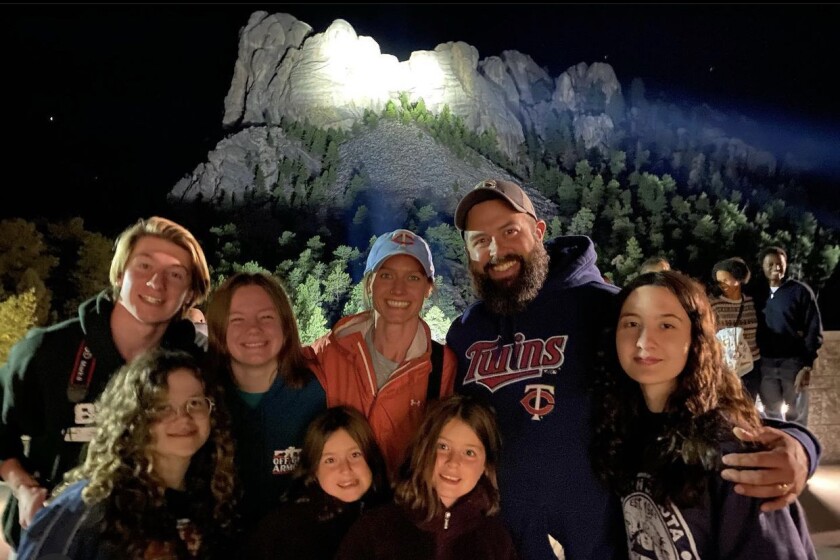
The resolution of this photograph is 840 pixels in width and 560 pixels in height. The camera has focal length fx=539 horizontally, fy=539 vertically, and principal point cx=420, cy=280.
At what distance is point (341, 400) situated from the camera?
251 centimetres

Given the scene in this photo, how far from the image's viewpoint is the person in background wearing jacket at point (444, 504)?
79.4 inches

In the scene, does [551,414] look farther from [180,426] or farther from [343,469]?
[180,426]

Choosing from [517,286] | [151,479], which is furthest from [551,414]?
[151,479]

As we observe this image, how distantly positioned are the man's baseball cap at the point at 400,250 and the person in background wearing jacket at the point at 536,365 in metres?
0.23

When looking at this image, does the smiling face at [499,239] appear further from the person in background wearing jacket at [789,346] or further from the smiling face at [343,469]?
the person in background wearing jacket at [789,346]

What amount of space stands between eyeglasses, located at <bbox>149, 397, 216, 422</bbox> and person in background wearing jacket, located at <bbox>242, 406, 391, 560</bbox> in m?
0.42

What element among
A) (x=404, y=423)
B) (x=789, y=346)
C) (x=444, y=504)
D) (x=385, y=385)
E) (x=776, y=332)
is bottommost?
(x=444, y=504)

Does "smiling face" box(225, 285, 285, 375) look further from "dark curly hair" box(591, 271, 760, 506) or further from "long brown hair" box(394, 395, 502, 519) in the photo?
"dark curly hair" box(591, 271, 760, 506)

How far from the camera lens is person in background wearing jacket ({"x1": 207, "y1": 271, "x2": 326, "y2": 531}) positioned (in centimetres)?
228

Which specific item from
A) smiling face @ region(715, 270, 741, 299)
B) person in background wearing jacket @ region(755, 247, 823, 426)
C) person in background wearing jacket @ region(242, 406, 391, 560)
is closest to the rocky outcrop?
smiling face @ region(715, 270, 741, 299)

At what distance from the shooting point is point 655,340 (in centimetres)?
191

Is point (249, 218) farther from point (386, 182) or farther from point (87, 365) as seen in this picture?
point (87, 365)

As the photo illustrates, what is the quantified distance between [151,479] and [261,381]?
0.60 meters

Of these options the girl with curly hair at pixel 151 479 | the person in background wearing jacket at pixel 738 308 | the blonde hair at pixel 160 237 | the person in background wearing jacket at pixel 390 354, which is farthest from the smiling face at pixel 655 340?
the person in background wearing jacket at pixel 738 308
